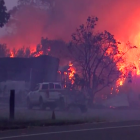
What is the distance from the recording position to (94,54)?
37.3 m

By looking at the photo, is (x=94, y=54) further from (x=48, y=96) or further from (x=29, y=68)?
(x=29, y=68)

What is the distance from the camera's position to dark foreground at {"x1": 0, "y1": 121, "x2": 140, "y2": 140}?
12172mm

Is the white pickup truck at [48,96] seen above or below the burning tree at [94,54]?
below

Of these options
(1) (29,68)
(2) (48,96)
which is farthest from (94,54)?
(1) (29,68)

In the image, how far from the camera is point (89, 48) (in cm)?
3666

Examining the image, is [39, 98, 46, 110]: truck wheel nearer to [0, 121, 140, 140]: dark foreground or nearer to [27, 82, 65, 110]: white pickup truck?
[27, 82, 65, 110]: white pickup truck

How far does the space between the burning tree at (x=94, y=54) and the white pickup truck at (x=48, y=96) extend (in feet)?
23.6

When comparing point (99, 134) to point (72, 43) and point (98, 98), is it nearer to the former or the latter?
point (72, 43)

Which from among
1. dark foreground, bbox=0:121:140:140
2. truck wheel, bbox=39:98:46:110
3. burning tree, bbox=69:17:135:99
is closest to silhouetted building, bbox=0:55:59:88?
burning tree, bbox=69:17:135:99

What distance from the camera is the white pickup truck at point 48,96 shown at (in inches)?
1136

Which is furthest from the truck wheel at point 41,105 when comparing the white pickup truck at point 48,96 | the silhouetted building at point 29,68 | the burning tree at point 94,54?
the silhouetted building at point 29,68

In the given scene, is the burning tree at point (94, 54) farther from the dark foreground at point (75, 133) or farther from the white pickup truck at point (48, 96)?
the dark foreground at point (75, 133)

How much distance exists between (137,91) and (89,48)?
733 cm

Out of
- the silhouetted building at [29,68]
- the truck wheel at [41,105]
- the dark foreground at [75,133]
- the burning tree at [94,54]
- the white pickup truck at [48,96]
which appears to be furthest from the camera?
the silhouetted building at [29,68]
